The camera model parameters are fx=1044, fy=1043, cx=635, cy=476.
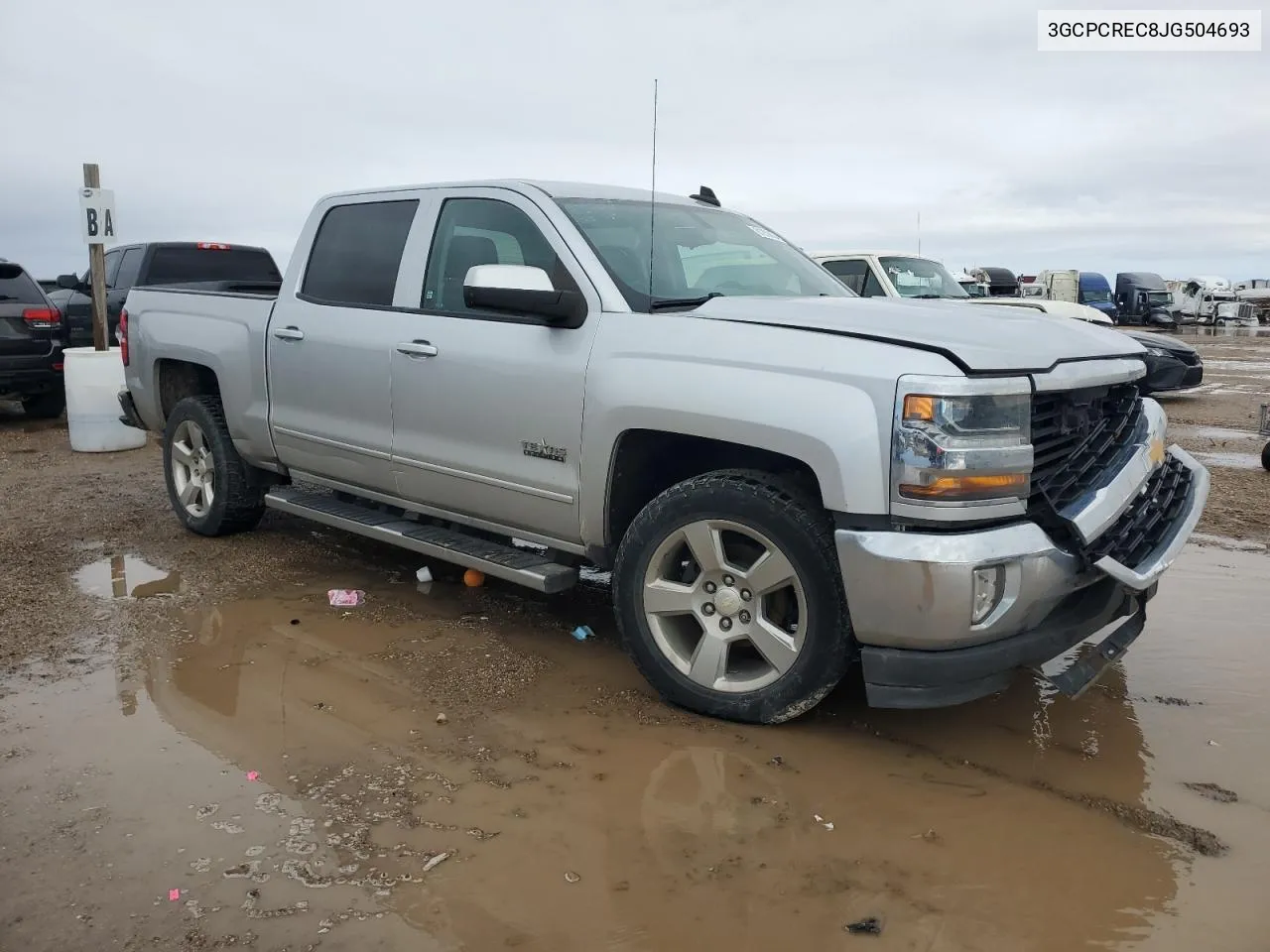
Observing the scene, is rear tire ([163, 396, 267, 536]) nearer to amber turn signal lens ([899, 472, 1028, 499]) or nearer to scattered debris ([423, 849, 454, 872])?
scattered debris ([423, 849, 454, 872])

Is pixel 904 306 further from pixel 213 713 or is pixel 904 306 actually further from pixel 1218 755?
pixel 213 713

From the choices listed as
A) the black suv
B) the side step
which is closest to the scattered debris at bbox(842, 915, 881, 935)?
the side step

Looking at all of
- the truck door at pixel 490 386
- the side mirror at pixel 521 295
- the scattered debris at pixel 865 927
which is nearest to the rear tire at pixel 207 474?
the truck door at pixel 490 386

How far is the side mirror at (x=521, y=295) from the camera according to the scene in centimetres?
385

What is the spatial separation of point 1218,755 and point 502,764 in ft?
7.80

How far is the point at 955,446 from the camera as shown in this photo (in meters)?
3.11

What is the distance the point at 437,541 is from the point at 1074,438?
2.62 meters

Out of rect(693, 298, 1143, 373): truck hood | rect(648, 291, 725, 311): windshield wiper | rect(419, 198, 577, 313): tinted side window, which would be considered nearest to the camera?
rect(693, 298, 1143, 373): truck hood

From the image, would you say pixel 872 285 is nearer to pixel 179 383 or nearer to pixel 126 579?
pixel 179 383

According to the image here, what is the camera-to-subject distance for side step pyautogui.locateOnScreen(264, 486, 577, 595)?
4141 mm

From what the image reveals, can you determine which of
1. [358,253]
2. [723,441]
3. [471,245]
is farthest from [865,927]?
[358,253]

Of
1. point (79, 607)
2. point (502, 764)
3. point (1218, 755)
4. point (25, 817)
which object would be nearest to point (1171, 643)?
point (1218, 755)

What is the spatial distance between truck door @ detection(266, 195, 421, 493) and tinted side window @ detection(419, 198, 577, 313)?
226 mm

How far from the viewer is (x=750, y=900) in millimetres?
2662
